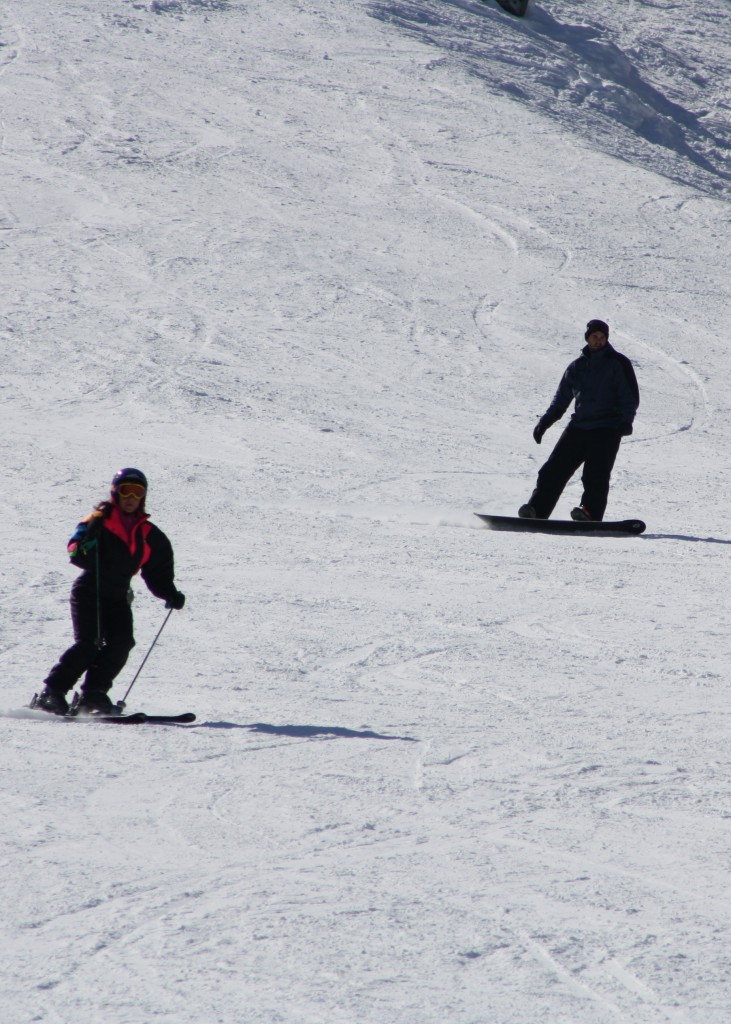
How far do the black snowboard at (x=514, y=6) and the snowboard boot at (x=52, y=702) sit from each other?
3151 centimetres

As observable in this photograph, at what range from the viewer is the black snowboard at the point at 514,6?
108 ft

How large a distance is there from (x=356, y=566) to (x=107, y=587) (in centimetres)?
257

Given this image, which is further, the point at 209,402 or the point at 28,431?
the point at 209,402

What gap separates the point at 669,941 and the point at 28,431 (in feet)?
28.4

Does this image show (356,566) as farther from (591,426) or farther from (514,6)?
(514,6)

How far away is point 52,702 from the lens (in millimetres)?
4988

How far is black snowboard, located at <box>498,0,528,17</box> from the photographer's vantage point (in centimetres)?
3284

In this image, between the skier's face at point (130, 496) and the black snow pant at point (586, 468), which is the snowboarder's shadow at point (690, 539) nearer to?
the black snow pant at point (586, 468)

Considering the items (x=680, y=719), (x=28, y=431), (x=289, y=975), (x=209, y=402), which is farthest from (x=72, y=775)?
(x=209, y=402)

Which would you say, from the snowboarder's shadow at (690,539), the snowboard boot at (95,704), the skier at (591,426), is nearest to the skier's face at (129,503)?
the snowboard boot at (95,704)

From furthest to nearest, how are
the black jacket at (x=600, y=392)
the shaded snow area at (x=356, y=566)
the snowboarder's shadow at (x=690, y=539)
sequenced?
the black jacket at (x=600, y=392)
the snowboarder's shadow at (x=690, y=539)
the shaded snow area at (x=356, y=566)

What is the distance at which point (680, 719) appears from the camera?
4.88 m

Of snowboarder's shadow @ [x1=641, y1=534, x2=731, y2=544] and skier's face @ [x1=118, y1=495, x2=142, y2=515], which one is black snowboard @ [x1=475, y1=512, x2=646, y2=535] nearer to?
snowboarder's shadow @ [x1=641, y1=534, x2=731, y2=544]

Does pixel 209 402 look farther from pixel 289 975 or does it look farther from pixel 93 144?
pixel 93 144
